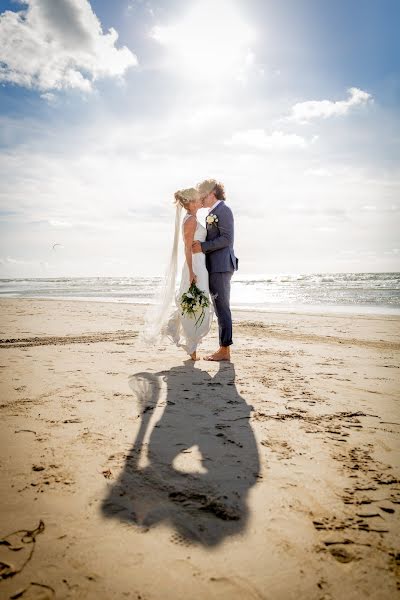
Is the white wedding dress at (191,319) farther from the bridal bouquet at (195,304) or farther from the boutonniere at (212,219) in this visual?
the boutonniere at (212,219)

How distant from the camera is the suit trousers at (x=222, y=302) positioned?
16.8 feet

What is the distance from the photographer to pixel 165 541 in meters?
1.53

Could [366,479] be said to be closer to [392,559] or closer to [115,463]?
[392,559]

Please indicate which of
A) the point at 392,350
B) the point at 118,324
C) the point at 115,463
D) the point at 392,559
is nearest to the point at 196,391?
the point at 115,463

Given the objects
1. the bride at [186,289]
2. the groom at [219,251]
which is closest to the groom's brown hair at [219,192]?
the groom at [219,251]

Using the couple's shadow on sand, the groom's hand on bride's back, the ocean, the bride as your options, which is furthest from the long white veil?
the ocean

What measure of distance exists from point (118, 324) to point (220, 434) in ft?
23.0

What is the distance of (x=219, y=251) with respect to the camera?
17.0ft

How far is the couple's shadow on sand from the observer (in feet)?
5.50

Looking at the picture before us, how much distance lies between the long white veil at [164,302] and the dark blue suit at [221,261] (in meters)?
0.67

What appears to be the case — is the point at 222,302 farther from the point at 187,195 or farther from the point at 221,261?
the point at 187,195

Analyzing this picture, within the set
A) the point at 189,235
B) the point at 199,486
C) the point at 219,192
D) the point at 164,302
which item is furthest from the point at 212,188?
the point at 199,486

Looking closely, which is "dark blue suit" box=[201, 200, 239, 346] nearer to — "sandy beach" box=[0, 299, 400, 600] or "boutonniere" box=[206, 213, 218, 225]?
"boutonniere" box=[206, 213, 218, 225]

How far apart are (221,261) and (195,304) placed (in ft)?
2.70
